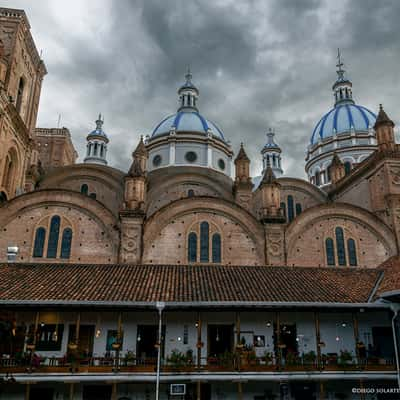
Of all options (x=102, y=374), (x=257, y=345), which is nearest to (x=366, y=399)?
(x=257, y=345)

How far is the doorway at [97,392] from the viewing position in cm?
1947

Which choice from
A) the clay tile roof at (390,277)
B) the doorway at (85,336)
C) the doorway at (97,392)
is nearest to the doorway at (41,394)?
the doorway at (97,392)

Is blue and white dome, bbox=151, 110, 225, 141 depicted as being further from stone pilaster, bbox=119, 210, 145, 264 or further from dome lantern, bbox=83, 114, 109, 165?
stone pilaster, bbox=119, 210, 145, 264

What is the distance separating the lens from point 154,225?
102 feet

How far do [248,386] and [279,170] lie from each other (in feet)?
150

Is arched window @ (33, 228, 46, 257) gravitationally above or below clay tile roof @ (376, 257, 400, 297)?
above

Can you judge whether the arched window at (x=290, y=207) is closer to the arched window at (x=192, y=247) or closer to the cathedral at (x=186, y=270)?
the cathedral at (x=186, y=270)

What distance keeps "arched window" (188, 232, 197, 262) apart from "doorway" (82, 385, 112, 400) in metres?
12.3

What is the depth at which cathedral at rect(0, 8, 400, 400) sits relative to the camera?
61.3 feet

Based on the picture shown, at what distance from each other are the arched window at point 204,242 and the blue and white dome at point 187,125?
781 inches

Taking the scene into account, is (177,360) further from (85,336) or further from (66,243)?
(66,243)

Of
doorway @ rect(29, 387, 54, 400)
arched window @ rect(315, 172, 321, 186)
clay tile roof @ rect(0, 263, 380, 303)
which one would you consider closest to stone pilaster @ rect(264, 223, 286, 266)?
clay tile roof @ rect(0, 263, 380, 303)

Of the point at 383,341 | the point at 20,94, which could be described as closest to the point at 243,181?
the point at 383,341

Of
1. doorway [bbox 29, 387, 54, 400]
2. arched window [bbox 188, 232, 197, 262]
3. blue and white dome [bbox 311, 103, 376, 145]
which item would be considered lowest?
doorway [bbox 29, 387, 54, 400]
